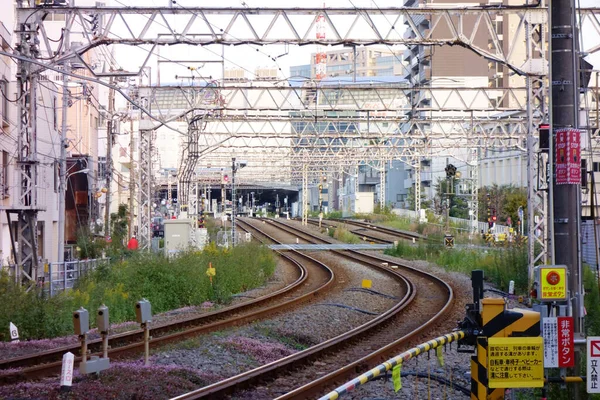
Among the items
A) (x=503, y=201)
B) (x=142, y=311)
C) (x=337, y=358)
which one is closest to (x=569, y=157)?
(x=337, y=358)

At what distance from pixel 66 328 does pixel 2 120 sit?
44.7ft

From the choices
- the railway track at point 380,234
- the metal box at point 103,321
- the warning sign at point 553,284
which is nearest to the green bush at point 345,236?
the railway track at point 380,234

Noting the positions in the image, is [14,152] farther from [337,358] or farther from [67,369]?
[67,369]

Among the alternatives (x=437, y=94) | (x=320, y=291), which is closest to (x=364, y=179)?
(x=437, y=94)

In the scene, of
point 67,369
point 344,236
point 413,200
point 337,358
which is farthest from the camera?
point 413,200

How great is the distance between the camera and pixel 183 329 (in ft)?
52.9

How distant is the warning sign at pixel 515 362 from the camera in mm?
7250

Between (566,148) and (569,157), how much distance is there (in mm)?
107

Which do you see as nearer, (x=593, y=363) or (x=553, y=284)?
(x=593, y=363)

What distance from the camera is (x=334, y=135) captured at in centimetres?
3994

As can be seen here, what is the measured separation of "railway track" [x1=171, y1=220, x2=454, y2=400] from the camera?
1002 centimetres

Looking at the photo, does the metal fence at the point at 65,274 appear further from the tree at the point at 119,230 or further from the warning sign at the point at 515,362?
the warning sign at the point at 515,362

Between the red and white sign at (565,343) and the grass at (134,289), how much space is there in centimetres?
1055

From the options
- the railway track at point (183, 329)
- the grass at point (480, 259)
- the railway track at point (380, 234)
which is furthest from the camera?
the railway track at point (380, 234)
